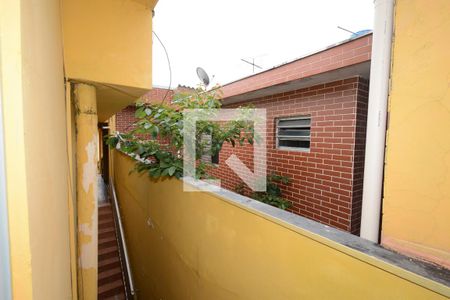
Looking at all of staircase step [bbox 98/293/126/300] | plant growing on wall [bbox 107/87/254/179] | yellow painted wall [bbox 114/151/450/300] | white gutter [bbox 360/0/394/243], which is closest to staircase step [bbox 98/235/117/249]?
staircase step [bbox 98/293/126/300]

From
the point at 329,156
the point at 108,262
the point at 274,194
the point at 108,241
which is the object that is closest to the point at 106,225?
the point at 108,241

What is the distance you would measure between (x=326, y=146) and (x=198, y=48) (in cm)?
334

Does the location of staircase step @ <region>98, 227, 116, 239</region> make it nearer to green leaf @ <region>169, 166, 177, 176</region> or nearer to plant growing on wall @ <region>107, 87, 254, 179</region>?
plant growing on wall @ <region>107, 87, 254, 179</region>

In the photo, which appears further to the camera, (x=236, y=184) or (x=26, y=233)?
(x=236, y=184)

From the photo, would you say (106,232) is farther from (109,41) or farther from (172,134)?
(109,41)

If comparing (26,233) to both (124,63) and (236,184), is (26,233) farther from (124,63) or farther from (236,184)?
(236,184)

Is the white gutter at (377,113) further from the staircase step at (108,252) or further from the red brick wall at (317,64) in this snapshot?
the staircase step at (108,252)

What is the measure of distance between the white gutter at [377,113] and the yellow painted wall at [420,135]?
3 centimetres

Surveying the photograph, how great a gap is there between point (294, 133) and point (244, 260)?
2675 millimetres

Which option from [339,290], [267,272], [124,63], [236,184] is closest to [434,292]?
[339,290]

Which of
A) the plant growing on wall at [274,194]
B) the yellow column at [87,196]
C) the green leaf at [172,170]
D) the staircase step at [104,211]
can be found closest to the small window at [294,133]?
the plant growing on wall at [274,194]

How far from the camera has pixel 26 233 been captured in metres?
0.55

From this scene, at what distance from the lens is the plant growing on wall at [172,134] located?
2.39 m

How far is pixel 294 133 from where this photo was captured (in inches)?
144
